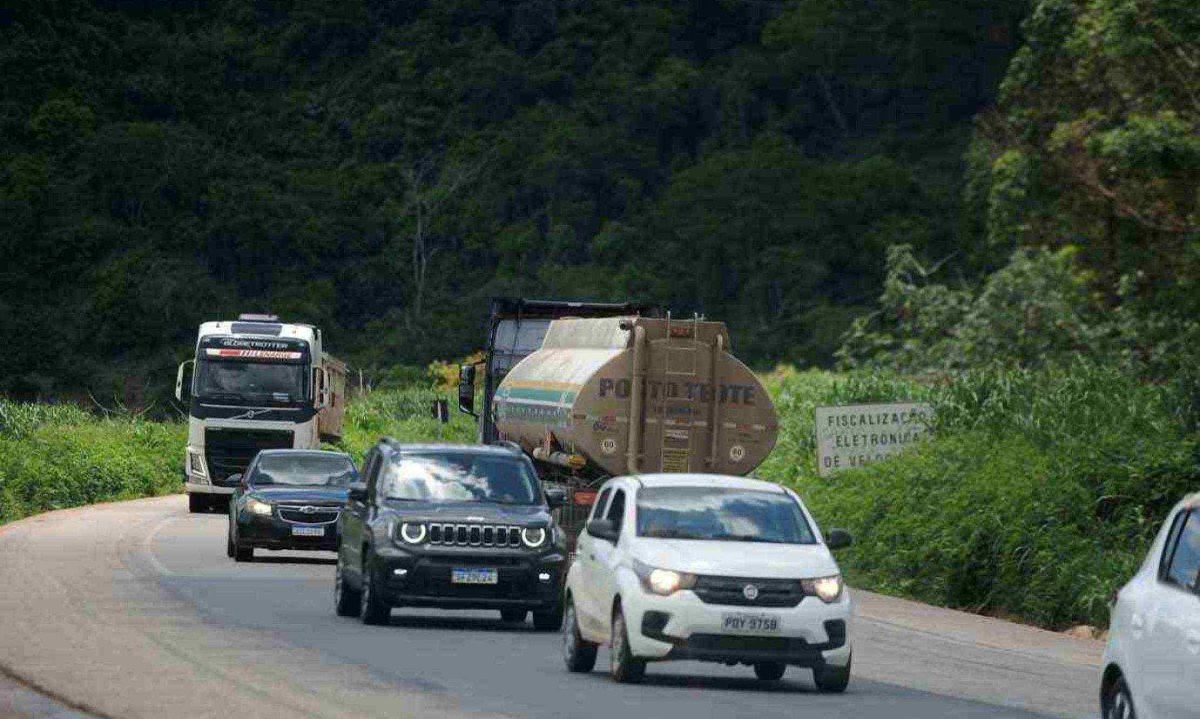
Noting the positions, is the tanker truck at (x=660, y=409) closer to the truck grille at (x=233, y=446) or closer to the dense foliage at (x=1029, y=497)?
the dense foliage at (x=1029, y=497)

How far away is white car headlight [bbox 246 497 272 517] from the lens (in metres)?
32.5

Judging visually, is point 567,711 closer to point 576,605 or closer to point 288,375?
point 576,605

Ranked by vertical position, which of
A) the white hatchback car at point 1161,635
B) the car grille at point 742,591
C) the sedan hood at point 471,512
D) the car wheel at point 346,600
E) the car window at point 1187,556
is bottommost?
the car wheel at point 346,600

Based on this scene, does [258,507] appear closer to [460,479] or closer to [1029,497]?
[460,479]

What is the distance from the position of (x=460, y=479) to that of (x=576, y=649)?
506 centimetres

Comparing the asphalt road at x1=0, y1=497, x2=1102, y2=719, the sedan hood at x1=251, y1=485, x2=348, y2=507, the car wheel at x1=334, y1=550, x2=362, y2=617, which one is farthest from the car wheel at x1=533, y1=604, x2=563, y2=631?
the sedan hood at x1=251, y1=485, x2=348, y2=507

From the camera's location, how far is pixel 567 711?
16.0 meters

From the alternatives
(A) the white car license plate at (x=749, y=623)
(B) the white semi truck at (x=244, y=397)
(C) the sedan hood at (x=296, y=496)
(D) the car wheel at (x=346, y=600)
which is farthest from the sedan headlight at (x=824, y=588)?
(B) the white semi truck at (x=244, y=397)

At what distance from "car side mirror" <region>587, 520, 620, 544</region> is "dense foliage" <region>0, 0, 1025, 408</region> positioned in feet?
246

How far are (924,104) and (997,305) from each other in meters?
59.5

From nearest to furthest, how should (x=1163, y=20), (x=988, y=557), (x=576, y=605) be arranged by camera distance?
(x=576, y=605)
(x=988, y=557)
(x=1163, y=20)

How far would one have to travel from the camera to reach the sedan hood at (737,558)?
1777 cm

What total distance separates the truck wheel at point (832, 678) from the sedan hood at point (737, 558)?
0.70 metres

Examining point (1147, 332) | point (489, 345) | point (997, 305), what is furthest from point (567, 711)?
point (997, 305)
